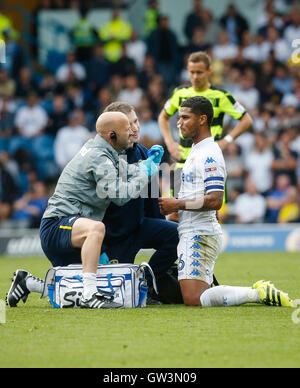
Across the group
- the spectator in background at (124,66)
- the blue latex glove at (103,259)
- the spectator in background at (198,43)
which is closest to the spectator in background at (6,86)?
the spectator in background at (124,66)

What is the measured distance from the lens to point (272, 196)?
17.3 meters

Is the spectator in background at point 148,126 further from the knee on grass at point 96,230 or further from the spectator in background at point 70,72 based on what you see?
the knee on grass at point 96,230

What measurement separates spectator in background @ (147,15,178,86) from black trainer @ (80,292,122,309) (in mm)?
13247

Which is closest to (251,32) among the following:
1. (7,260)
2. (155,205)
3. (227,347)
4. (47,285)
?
(7,260)

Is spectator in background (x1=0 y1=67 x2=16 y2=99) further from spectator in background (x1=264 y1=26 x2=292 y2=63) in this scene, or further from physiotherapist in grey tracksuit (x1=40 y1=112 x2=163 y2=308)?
physiotherapist in grey tracksuit (x1=40 y1=112 x2=163 y2=308)

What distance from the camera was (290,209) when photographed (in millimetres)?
16922

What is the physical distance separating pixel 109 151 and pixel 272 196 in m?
10.1

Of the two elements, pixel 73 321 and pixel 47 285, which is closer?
pixel 73 321

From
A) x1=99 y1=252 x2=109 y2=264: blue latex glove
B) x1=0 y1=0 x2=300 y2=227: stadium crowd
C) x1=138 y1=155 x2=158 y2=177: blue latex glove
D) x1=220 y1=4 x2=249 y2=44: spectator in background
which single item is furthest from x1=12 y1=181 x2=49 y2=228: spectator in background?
x1=138 y1=155 x2=158 y2=177: blue latex glove

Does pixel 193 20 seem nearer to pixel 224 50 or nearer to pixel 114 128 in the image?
pixel 224 50

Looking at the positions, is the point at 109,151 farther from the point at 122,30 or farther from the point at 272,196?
the point at 122,30

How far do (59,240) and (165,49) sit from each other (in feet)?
43.6

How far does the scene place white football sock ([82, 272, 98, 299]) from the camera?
7248 mm

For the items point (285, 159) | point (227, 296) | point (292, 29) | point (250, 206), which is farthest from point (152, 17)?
point (227, 296)
